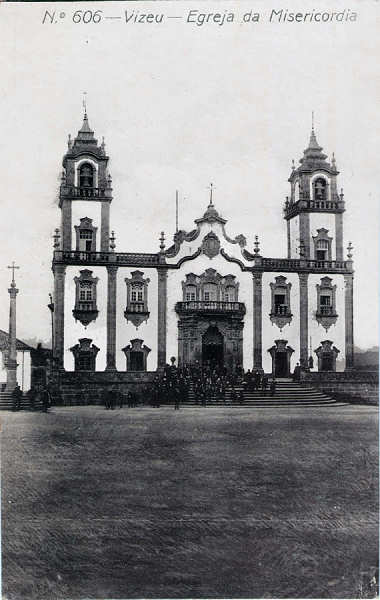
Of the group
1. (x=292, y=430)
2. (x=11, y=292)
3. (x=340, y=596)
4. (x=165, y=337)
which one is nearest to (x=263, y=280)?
(x=165, y=337)

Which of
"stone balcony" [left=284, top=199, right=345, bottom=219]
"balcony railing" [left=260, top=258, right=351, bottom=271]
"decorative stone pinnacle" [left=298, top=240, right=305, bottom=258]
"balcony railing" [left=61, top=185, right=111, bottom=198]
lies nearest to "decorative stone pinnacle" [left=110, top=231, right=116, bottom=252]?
"balcony railing" [left=61, top=185, right=111, bottom=198]

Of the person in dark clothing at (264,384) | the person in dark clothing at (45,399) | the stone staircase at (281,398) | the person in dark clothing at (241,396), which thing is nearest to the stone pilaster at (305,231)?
the person in dark clothing at (264,384)

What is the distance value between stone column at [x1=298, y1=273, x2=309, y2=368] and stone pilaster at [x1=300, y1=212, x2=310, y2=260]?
902mm

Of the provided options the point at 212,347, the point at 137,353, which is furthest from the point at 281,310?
the point at 137,353

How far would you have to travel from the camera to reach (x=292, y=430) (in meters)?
12.9

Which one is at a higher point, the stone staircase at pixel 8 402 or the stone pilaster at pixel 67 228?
the stone pilaster at pixel 67 228

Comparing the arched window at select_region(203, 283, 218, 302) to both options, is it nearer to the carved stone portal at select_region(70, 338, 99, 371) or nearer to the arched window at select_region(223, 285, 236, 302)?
the arched window at select_region(223, 285, 236, 302)

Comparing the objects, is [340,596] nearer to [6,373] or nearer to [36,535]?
[36,535]

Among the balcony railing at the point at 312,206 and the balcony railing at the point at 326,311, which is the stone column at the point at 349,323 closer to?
the balcony railing at the point at 312,206

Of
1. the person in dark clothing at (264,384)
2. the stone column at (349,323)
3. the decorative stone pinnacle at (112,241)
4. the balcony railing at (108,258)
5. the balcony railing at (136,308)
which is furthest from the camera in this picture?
the balcony railing at (136,308)

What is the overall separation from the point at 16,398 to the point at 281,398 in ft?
24.1

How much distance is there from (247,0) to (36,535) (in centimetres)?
915

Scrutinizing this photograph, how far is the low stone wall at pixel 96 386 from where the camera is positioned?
1531 centimetres

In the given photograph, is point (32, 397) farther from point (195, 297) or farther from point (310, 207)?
point (310, 207)
